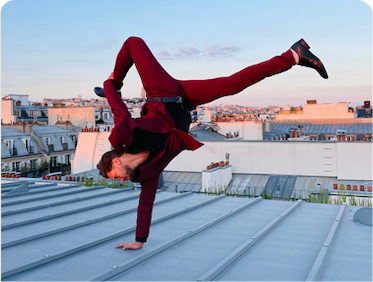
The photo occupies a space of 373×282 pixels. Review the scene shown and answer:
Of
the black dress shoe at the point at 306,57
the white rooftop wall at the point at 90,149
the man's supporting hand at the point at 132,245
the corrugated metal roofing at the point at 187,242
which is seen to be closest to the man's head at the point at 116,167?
the corrugated metal roofing at the point at 187,242

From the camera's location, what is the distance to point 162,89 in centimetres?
318

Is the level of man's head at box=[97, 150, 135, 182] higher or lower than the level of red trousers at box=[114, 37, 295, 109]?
lower

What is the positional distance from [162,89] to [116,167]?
2.29ft

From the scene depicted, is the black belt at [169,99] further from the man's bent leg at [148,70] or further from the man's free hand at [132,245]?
the man's free hand at [132,245]

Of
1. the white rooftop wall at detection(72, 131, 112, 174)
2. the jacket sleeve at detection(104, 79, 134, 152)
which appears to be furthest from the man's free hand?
the white rooftop wall at detection(72, 131, 112, 174)

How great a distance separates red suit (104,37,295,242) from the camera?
3.01m

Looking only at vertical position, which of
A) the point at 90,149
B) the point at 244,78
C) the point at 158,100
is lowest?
the point at 90,149

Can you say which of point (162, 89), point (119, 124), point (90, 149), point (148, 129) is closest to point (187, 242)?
point (148, 129)

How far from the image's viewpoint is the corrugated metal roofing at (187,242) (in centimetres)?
328

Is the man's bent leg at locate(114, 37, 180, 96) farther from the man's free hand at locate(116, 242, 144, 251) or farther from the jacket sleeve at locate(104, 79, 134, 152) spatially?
the man's free hand at locate(116, 242, 144, 251)

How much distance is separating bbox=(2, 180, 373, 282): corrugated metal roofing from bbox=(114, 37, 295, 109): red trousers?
1.40 metres

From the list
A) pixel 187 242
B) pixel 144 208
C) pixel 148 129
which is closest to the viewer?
pixel 148 129

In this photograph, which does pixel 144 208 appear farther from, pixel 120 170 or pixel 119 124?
pixel 119 124

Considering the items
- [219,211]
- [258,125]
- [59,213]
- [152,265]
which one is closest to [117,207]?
[59,213]
